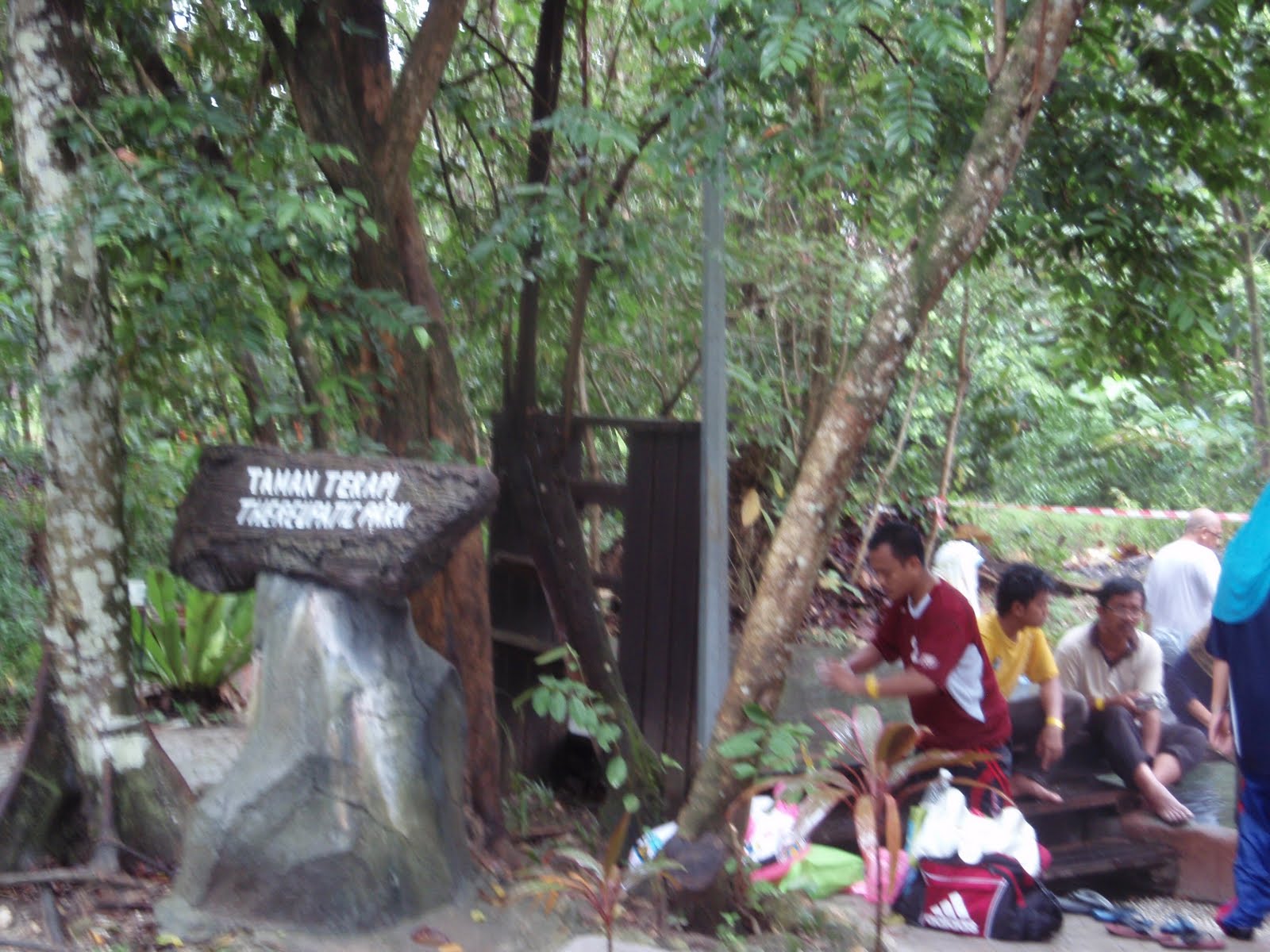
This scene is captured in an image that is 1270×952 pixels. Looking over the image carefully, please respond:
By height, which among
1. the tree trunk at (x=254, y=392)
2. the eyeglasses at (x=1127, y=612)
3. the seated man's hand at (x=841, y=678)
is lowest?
the seated man's hand at (x=841, y=678)

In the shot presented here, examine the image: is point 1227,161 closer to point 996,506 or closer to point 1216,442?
point 996,506

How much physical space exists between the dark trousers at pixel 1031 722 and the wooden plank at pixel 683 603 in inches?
66.8

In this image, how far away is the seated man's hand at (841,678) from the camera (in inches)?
189

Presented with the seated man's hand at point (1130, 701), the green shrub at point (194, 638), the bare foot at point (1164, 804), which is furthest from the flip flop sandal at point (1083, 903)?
the green shrub at point (194, 638)

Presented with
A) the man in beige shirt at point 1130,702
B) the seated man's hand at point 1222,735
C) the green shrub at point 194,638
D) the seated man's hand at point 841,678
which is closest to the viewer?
the seated man's hand at point 841,678

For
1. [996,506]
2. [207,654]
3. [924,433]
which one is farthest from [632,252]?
[996,506]

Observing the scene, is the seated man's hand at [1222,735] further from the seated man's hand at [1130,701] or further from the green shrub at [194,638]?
the green shrub at [194,638]

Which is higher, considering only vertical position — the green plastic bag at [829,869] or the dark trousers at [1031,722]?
the dark trousers at [1031,722]

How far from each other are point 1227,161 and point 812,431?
11.3ft

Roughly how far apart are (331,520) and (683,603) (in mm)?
3137

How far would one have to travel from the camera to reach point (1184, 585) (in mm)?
7734

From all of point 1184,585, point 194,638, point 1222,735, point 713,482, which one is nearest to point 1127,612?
point 1222,735

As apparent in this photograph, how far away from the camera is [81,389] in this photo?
452 centimetres

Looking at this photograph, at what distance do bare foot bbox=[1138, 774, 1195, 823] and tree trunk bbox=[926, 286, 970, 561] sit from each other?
9.03ft
